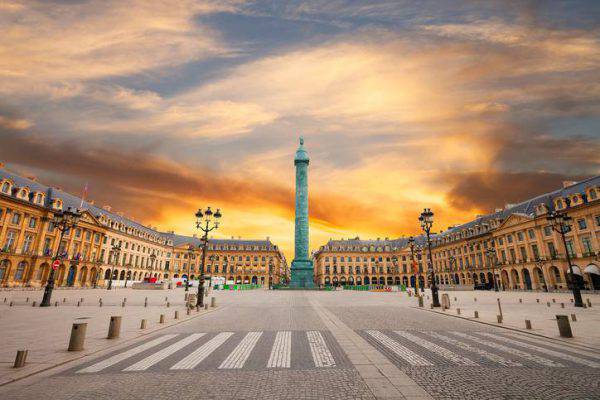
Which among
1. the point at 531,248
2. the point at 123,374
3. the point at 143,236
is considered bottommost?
the point at 123,374

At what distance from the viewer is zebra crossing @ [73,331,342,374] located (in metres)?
7.31

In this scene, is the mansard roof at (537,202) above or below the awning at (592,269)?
above

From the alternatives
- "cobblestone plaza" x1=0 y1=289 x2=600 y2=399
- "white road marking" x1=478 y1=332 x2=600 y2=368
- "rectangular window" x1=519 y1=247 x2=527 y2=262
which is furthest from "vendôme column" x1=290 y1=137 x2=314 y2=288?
"white road marking" x1=478 y1=332 x2=600 y2=368

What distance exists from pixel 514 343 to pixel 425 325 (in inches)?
159

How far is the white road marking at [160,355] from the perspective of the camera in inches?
287

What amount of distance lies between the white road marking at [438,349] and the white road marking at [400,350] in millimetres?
756

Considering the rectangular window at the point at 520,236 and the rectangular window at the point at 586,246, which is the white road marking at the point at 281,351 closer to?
the rectangular window at the point at 586,246

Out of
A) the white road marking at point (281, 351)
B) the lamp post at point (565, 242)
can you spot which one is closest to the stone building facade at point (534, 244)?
the lamp post at point (565, 242)

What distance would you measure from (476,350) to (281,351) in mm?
5952

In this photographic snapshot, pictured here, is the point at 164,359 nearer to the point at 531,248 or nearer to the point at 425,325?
the point at 425,325

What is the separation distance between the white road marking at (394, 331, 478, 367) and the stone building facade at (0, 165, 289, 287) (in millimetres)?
25619

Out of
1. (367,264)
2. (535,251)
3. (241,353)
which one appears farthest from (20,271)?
(535,251)

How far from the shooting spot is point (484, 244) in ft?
224

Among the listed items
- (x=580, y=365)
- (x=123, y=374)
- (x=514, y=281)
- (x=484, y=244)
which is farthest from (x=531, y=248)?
(x=123, y=374)
